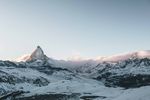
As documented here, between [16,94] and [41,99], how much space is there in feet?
37.3

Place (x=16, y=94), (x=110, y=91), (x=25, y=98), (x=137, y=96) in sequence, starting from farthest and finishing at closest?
(x=16, y=94), (x=25, y=98), (x=110, y=91), (x=137, y=96)

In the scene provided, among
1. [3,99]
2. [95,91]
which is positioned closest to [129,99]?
[95,91]

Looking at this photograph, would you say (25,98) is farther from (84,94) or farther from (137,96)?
(137,96)

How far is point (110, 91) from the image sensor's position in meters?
82.1

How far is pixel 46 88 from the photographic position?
10156 cm

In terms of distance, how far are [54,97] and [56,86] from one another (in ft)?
51.6

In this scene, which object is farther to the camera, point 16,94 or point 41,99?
point 16,94

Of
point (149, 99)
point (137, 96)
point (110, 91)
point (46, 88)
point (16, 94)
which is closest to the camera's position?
point (149, 99)

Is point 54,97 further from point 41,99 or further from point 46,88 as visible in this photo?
point 46,88

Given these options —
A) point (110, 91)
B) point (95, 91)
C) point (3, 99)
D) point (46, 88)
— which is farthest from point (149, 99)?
point (46, 88)

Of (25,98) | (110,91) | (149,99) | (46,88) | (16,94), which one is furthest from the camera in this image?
(46,88)

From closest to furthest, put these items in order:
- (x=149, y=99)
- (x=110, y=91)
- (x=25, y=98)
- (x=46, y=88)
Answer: (x=149, y=99) → (x=110, y=91) → (x=25, y=98) → (x=46, y=88)

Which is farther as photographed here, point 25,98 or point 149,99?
point 25,98

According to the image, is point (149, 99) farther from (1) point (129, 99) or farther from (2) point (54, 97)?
(2) point (54, 97)
